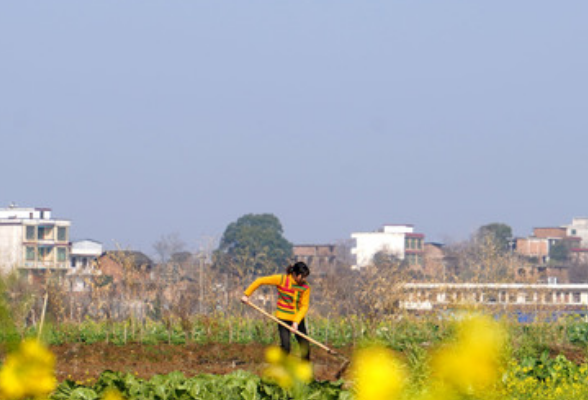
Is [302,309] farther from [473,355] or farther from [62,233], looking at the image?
[62,233]

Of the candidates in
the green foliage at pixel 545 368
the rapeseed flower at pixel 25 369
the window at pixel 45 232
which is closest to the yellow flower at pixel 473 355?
the rapeseed flower at pixel 25 369

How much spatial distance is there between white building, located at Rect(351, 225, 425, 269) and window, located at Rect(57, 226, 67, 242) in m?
52.5

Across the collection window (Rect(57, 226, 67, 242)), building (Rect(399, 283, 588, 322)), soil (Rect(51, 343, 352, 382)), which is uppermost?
window (Rect(57, 226, 67, 242))

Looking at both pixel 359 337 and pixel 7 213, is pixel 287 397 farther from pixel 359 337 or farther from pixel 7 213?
pixel 7 213

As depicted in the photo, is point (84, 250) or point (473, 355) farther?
point (84, 250)

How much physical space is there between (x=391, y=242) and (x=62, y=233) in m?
58.2

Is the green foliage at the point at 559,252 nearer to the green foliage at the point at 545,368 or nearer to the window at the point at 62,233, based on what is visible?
the window at the point at 62,233

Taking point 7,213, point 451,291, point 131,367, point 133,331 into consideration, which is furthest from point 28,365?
point 7,213

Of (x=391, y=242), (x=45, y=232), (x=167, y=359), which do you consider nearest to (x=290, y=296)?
(x=167, y=359)

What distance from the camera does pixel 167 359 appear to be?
1354 cm

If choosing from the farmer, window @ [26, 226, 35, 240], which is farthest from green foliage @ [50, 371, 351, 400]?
window @ [26, 226, 35, 240]

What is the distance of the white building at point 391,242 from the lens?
169750 mm

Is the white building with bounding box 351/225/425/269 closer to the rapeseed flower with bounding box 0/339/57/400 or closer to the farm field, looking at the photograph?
the farm field

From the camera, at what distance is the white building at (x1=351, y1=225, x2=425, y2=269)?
557 feet
